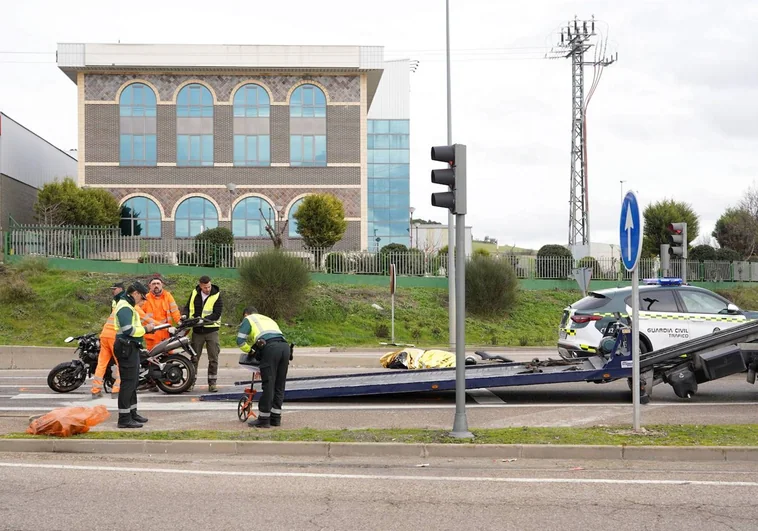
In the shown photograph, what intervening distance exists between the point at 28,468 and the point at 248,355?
3.20 metres

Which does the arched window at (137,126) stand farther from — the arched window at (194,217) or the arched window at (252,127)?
the arched window at (252,127)

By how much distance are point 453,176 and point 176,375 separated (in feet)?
21.3

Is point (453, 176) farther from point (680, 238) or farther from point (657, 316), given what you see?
point (680, 238)

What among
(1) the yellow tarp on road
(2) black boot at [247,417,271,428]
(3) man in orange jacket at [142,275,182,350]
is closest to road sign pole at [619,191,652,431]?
(2) black boot at [247,417,271,428]

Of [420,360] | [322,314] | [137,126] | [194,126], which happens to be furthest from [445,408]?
[137,126]

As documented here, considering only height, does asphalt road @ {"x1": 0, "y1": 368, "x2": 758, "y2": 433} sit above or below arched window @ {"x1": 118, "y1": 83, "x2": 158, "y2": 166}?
below

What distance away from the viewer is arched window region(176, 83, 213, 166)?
48.5 m

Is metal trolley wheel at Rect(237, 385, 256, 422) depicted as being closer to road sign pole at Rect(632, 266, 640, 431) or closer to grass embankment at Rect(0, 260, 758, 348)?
road sign pole at Rect(632, 266, 640, 431)

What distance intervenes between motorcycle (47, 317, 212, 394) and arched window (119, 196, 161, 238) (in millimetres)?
34639

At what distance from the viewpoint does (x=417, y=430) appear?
32.8 feet

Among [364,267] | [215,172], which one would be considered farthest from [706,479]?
[215,172]

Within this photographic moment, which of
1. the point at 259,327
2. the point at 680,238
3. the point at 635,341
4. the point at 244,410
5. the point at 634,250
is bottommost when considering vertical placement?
the point at 244,410

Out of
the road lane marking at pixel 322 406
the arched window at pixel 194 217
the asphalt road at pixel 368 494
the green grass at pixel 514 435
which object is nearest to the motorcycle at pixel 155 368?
the road lane marking at pixel 322 406

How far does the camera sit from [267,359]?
10430mm
